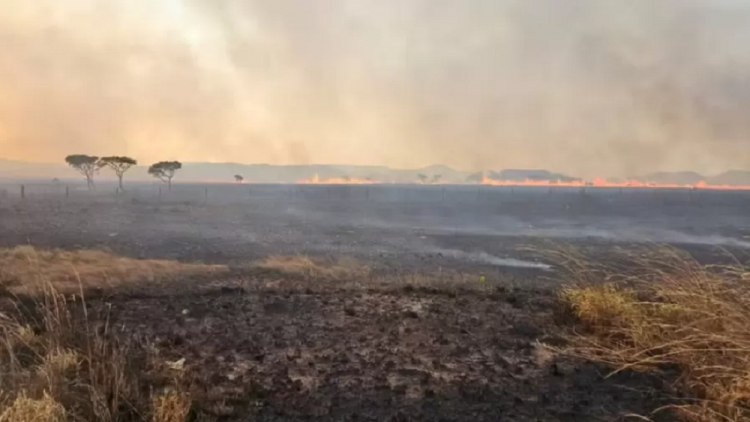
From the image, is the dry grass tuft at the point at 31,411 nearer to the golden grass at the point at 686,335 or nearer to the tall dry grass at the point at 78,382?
the tall dry grass at the point at 78,382

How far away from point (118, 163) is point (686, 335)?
117 ft

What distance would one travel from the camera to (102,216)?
21.4 m

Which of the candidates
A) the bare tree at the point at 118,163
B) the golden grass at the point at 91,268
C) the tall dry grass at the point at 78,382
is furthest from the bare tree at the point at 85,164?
the tall dry grass at the point at 78,382

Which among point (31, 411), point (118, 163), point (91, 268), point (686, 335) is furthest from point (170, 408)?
point (118, 163)

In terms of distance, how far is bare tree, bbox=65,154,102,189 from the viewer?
1378 inches

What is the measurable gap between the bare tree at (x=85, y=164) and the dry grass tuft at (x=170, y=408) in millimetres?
35903

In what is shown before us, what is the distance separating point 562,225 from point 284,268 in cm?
1663

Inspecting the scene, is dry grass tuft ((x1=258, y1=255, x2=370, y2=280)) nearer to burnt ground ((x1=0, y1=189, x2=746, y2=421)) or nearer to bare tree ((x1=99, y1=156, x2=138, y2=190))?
burnt ground ((x1=0, y1=189, x2=746, y2=421))

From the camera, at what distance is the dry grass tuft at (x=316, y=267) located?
1139 cm

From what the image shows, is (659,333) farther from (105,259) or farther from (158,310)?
(105,259)

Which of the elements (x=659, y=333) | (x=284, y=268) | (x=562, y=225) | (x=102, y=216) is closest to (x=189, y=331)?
(x=659, y=333)

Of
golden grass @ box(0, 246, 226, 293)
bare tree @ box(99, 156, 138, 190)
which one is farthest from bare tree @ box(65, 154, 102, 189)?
golden grass @ box(0, 246, 226, 293)

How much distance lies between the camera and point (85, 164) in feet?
116

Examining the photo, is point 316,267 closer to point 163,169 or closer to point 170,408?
point 170,408
